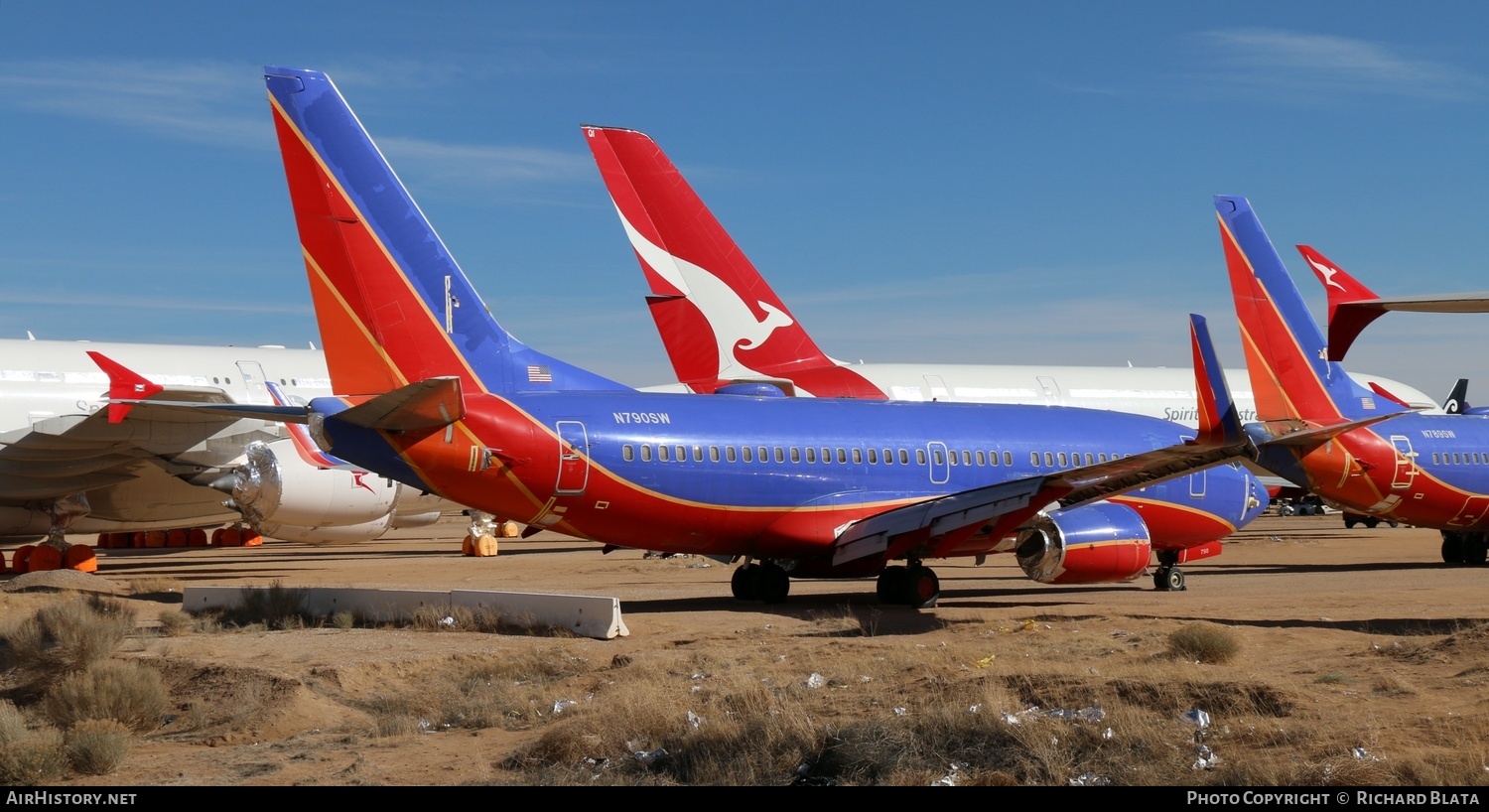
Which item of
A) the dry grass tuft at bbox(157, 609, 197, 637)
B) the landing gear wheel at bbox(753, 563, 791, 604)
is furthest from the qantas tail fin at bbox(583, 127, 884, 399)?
the dry grass tuft at bbox(157, 609, 197, 637)

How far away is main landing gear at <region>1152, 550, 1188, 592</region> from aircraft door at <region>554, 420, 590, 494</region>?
31.3 feet

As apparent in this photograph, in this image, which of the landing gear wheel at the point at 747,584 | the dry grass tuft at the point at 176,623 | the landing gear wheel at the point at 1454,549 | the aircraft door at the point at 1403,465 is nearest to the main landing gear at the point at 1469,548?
the landing gear wheel at the point at 1454,549

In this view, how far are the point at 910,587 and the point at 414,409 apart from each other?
6.61 meters

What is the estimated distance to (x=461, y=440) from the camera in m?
16.1

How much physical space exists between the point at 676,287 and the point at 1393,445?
12.6 m

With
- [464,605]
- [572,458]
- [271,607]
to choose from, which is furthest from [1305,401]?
[271,607]

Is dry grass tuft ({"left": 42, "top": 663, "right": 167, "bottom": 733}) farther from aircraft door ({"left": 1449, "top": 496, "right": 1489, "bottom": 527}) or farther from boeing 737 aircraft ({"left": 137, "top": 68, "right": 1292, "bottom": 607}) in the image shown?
aircraft door ({"left": 1449, "top": 496, "right": 1489, "bottom": 527})

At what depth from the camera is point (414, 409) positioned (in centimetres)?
1561

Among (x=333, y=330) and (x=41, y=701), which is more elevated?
(x=333, y=330)

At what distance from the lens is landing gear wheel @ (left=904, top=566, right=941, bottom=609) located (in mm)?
18328

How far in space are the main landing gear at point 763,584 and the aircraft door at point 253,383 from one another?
15969 millimetres

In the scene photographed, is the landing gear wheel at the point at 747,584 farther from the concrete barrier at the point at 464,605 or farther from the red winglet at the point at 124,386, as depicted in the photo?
the red winglet at the point at 124,386
